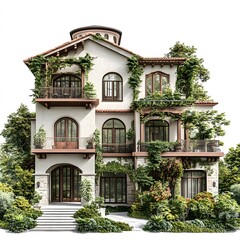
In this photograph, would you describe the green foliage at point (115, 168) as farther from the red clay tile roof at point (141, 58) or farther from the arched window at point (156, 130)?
the red clay tile roof at point (141, 58)

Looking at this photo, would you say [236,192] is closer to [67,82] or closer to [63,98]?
[63,98]

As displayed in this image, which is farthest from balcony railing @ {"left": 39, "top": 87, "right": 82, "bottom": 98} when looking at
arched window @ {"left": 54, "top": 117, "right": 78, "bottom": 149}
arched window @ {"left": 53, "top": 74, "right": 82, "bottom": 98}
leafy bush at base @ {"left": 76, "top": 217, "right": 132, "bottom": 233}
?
leafy bush at base @ {"left": 76, "top": 217, "right": 132, "bottom": 233}

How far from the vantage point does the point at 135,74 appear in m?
27.7

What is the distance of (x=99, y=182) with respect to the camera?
2728 cm

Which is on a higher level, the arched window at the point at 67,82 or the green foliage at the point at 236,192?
the arched window at the point at 67,82

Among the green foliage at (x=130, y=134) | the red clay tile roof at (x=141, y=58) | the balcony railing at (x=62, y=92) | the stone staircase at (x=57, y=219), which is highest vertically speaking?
the red clay tile roof at (x=141, y=58)

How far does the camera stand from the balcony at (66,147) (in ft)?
81.4

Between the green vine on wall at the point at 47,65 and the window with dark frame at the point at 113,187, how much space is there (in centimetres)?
835

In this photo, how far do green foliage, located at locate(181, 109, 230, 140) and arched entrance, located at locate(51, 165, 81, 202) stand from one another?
30.4ft

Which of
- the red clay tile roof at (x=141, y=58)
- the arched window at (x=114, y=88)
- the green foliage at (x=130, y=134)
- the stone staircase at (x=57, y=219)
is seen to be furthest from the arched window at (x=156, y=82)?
the stone staircase at (x=57, y=219)

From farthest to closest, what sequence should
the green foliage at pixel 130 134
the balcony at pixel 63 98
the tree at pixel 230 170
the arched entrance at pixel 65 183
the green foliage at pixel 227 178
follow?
the tree at pixel 230 170 → the green foliage at pixel 227 178 → the green foliage at pixel 130 134 → the arched entrance at pixel 65 183 → the balcony at pixel 63 98

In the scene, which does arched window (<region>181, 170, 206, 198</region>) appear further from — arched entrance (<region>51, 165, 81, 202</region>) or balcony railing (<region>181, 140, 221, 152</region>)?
arched entrance (<region>51, 165, 81, 202</region>)

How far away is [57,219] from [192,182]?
10.6 m
